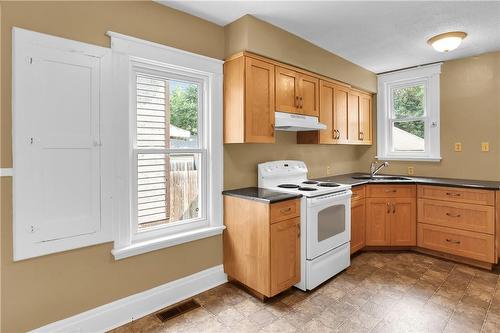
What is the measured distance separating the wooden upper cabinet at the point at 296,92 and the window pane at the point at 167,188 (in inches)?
41.1

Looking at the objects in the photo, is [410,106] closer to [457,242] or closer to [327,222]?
[457,242]

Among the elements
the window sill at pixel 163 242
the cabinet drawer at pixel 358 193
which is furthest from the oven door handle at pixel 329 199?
the window sill at pixel 163 242

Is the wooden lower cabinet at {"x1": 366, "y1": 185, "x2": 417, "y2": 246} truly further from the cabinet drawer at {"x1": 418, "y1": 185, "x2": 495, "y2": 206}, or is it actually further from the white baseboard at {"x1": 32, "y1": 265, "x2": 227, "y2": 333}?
the white baseboard at {"x1": 32, "y1": 265, "x2": 227, "y2": 333}

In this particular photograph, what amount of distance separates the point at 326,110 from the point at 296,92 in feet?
2.08

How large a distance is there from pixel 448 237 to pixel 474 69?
2.14 m

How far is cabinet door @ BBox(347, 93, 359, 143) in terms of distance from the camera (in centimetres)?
388

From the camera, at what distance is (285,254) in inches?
95.3

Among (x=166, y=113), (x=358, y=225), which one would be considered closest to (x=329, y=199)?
(x=358, y=225)

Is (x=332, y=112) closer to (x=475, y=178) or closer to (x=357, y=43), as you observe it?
(x=357, y=43)

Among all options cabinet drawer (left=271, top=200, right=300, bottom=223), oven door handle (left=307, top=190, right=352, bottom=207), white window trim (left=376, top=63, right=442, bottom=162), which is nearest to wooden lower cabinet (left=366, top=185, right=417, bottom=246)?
oven door handle (left=307, top=190, right=352, bottom=207)

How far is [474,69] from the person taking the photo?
3.51 m

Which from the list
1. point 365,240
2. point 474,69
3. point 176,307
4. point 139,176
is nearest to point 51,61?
point 139,176

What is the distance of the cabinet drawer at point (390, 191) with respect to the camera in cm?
352

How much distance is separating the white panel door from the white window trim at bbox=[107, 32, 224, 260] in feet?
0.48
